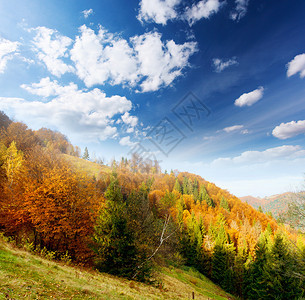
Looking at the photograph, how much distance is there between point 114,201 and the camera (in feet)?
65.5

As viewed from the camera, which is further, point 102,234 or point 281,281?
A: point 281,281

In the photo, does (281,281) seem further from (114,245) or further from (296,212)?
(114,245)

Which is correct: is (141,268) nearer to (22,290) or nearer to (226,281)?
(22,290)

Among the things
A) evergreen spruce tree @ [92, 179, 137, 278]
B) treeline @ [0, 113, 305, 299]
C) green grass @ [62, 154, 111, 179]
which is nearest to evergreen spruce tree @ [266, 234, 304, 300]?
treeline @ [0, 113, 305, 299]

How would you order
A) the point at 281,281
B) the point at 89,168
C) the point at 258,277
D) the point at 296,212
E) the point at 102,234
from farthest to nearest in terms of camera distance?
the point at 89,168 → the point at 258,277 → the point at 281,281 → the point at 296,212 → the point at 102,234

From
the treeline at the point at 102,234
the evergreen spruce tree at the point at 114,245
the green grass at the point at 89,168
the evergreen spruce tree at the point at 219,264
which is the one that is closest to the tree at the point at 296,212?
the treeline at the point at 102,234

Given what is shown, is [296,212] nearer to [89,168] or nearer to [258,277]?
[258,277]

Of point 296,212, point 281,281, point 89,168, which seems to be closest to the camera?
point 296,212

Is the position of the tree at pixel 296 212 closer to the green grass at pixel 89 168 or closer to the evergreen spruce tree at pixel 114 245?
the evergreen spruce tree at pixel 114 245

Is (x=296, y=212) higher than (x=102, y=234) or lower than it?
higher

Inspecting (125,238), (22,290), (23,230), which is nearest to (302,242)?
(125,238)

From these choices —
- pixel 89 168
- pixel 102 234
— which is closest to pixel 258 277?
pixel 102 234

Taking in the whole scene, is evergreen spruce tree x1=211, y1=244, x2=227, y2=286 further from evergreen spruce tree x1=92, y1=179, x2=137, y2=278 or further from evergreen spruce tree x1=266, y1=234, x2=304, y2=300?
evergreen spruce tree x1=92, y1=179, x2=137, y2=278

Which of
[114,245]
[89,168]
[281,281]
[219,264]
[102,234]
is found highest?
[89,168]
